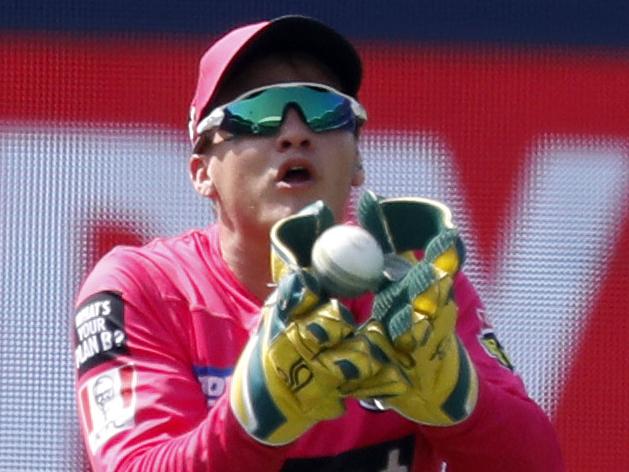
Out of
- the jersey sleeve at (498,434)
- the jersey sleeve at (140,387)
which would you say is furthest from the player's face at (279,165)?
the jersey sleeve at (498,434)

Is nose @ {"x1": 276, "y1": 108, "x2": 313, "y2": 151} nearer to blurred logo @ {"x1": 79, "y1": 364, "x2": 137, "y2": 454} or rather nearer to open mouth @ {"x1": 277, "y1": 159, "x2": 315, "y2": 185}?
open mouth @ {"x1": 277, "y1": 159, "x2": 315, "y2": 185}

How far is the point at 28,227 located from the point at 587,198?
0.70 metres

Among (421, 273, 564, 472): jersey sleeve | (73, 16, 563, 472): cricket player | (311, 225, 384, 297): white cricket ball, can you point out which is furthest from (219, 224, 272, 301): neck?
(311, 225, 384, 297): white cricket ball

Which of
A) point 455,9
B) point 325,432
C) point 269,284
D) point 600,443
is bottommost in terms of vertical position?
point 600,443

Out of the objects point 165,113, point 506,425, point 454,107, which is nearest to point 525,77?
point 454,107

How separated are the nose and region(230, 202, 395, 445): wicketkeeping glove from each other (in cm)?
27

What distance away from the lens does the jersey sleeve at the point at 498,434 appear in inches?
71.0

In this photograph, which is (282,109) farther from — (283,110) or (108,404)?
(108,404)

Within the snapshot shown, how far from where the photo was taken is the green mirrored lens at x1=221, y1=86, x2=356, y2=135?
1.98 m

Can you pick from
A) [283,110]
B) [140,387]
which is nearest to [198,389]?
[140,387]

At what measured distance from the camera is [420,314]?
1.65m

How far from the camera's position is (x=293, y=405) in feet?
5.63

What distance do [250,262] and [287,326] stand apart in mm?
A: 392

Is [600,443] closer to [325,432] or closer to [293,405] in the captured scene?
[325,432]
